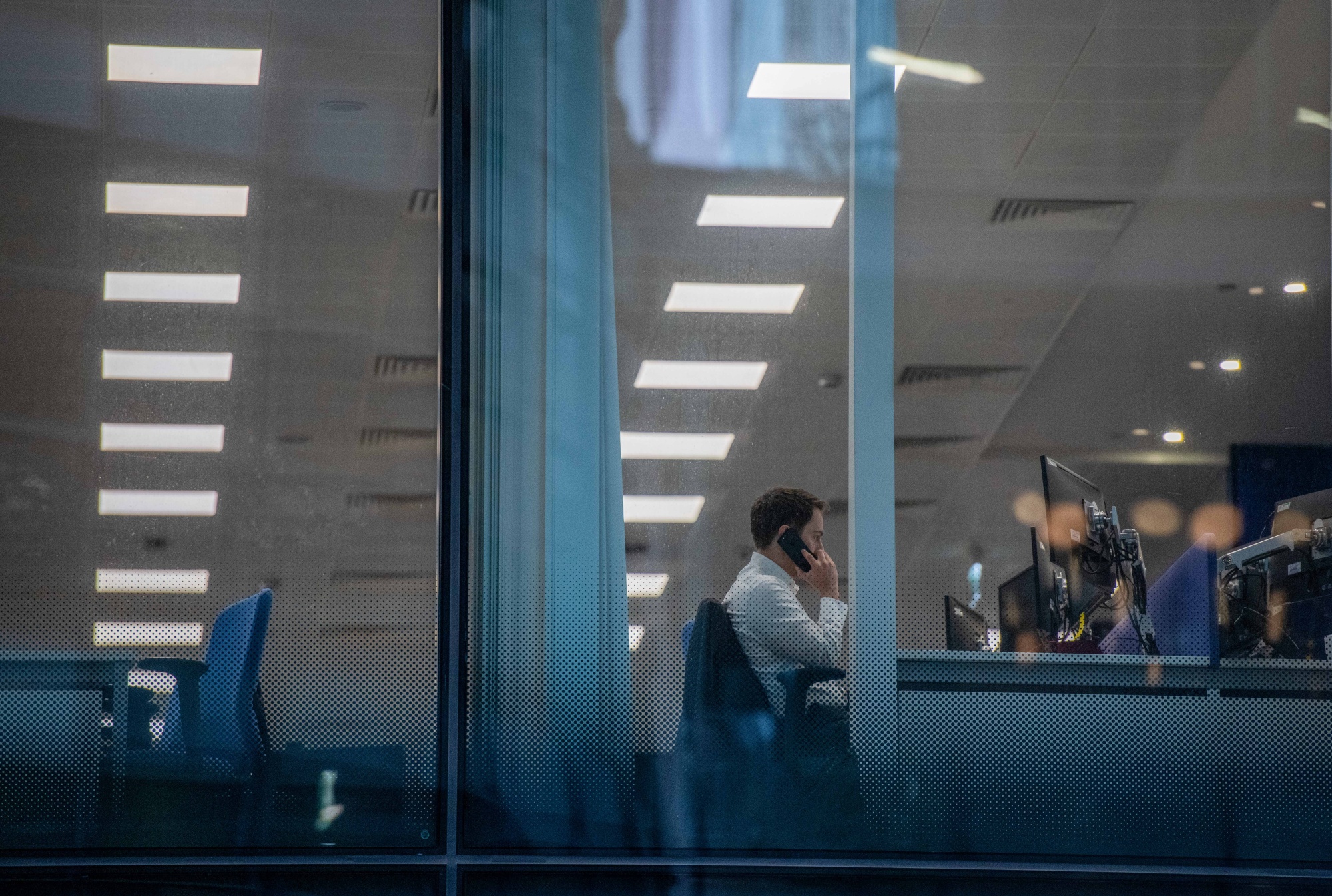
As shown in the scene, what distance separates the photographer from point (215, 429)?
8.32ft

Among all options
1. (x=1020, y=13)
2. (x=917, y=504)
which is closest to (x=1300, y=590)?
(x=917, y=504)

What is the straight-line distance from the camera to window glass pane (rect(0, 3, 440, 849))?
247cm

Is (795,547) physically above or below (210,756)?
above

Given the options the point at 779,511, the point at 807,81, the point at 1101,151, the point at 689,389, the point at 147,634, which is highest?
the point at 807,81

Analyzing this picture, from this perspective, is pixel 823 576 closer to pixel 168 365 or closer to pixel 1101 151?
pixel 1101 151

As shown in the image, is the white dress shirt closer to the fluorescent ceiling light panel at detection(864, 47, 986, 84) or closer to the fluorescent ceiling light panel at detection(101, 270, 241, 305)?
the fluorescent ceiling light panel at detection(864, 47, 986, 84)

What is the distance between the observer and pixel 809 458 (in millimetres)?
2557

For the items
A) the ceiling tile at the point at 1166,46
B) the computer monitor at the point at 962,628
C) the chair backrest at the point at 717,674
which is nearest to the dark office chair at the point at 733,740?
the chair backrest at the point at 717,674

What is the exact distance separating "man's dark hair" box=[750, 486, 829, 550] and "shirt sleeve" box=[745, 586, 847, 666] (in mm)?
116

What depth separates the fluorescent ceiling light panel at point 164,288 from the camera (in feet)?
8.38

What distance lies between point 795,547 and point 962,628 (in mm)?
368

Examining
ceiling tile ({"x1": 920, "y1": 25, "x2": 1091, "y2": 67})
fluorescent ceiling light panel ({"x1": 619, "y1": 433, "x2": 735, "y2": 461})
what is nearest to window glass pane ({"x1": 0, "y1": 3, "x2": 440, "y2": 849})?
fluorescent ceiling light panel ({"x1": 619, "y1": 433, "x2": 735, "y2": 461})

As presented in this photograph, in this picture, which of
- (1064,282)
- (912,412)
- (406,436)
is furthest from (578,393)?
(1064,282)

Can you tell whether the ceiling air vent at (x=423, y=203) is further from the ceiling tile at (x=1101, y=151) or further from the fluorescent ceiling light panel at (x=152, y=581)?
the ceiling tile at (x=1101, y=151)
